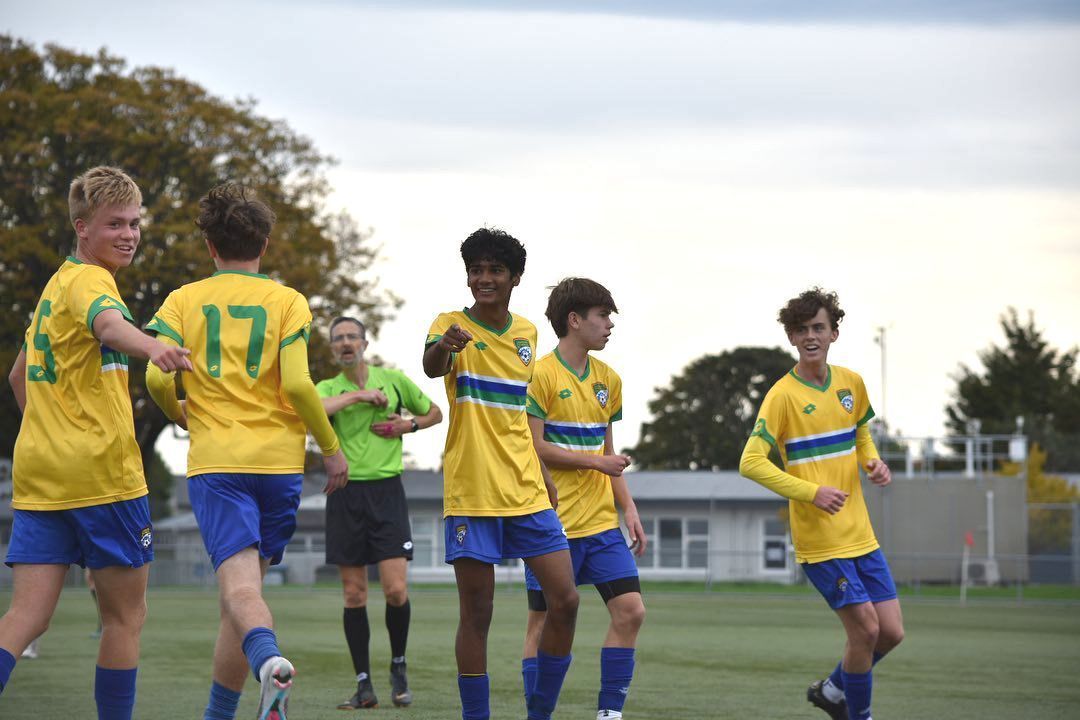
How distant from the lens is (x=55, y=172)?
3291 centimetres

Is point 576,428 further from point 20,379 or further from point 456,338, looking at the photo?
point 20,379

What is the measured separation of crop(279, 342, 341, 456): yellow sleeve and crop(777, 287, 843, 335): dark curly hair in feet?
11.2

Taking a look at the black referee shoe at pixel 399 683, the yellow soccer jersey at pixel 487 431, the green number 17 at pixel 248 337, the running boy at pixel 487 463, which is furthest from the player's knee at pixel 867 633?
the green number 17 at pixel 248 337

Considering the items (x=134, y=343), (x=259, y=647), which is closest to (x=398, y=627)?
(x=259, y=647)

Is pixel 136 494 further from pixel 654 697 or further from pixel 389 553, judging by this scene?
pixel 654 697

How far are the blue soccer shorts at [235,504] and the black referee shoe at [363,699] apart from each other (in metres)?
A: 3.53

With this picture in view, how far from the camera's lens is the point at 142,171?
108ft

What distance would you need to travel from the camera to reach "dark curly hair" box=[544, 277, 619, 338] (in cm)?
799

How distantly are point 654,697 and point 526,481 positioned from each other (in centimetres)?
387

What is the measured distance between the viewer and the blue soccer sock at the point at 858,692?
7.94 m

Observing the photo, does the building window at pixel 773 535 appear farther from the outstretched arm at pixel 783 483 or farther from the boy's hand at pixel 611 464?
the boy's hand at pixel 611 464

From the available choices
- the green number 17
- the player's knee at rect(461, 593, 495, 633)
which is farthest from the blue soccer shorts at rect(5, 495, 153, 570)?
the player's knee at rect(461, 593, 495, 633)

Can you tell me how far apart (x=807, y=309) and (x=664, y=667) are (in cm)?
535

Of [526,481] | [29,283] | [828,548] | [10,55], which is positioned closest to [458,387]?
[526,481]
